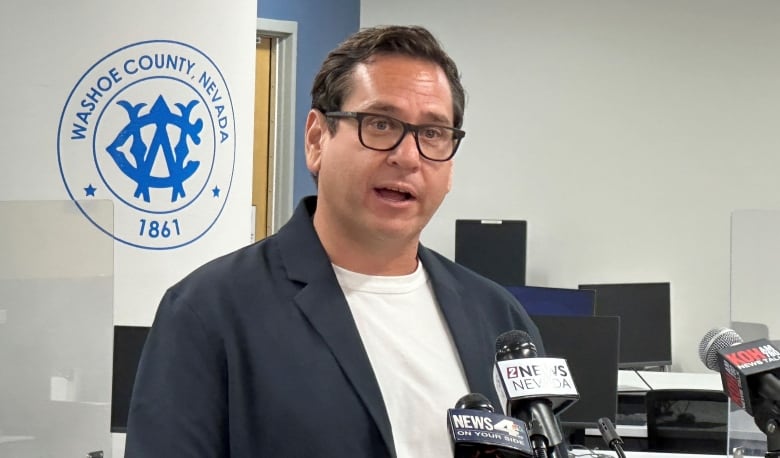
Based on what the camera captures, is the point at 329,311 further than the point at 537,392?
Yes

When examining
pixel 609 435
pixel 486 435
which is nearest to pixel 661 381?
pixel 609 435

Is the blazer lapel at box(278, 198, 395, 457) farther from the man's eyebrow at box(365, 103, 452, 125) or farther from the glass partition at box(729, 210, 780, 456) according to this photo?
the glass partition at box(729, 210, 780, 456)

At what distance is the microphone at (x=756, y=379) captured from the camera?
5.06 feet

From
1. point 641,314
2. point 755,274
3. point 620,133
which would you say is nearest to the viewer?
point 755,274

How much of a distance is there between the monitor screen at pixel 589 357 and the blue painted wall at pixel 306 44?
11.5ft

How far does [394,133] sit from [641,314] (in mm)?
5005

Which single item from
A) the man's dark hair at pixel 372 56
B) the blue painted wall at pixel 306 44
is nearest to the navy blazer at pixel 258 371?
the man's dark hair at pixel 372 56

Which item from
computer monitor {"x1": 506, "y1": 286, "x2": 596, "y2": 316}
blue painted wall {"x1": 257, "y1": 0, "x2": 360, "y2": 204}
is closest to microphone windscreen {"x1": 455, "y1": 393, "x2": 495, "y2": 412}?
computer monitor {"x1": 506, "y1": 286, "x2": 596, "y2": 316}

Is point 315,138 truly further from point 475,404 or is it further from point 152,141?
point 152,141

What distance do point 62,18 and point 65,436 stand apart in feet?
3.90

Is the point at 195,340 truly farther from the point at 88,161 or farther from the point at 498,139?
the point at 498,139

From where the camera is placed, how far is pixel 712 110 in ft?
23.0

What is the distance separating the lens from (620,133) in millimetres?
7195

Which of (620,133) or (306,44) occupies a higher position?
(306,44)
